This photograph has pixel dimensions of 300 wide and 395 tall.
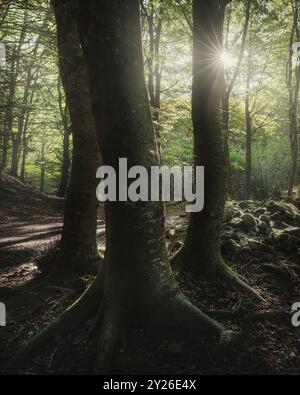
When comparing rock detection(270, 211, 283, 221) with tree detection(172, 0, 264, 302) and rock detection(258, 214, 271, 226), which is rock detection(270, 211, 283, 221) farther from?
tree detection(172, 0, 264, 302)

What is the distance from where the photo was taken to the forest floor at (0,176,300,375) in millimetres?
4188

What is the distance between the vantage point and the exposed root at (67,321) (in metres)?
4.42

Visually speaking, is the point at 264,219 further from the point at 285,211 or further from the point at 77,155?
the point at 77,155

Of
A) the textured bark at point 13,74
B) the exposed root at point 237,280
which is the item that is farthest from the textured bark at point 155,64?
the exposed root at point 237,280

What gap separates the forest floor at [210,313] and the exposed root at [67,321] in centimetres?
10

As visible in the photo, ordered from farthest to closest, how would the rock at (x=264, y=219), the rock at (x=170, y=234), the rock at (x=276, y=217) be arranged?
the rock at (x=276, y=217)
the rock at (x=170, y=234)
the rock at (x=264, y=219)

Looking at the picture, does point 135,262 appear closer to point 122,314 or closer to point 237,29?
point 122,314

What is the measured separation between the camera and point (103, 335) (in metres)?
4.33

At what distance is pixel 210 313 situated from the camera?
502cm

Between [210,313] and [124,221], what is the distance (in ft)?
5.94

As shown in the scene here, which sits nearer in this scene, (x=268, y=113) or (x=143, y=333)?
(x=143, y=333)

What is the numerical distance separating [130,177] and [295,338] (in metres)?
2.94

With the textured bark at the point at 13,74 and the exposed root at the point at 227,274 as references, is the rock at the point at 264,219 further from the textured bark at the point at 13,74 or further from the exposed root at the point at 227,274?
the textured bark at the point at 13,74
